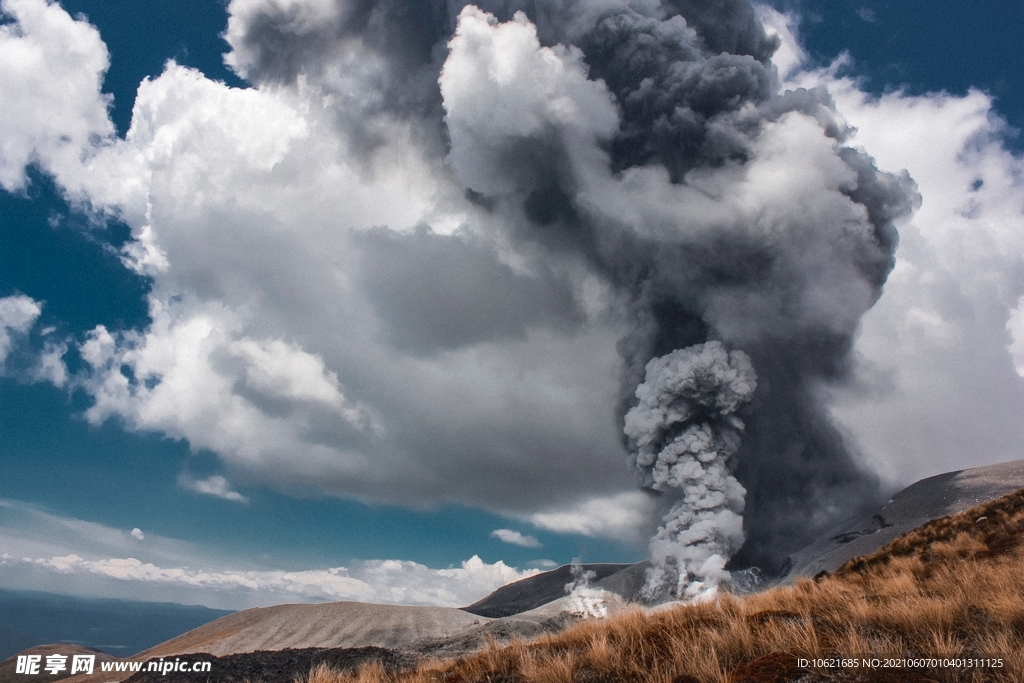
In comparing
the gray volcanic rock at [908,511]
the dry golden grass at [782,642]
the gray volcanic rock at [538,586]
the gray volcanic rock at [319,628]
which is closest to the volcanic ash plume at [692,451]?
the gray volcanic rock at [908,511]

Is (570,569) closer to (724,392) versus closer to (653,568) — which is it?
(653,568)

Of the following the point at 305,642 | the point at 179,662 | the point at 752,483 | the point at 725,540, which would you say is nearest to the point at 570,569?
the point at 752,483

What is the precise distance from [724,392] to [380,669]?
51.0 metres

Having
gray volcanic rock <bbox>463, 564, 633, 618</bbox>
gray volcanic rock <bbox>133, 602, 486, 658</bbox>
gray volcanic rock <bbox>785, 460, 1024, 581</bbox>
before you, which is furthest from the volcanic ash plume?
gray volcanic rock <bbox>463, 564, 633, 618</bbox>

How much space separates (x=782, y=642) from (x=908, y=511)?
5815 cm

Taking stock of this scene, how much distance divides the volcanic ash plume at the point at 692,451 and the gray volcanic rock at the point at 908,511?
763 cm

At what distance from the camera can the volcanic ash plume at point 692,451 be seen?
1991 inches

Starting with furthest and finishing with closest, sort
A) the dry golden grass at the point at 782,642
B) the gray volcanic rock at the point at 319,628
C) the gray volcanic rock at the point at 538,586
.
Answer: the gray volcanic rock at the point at 538,586, the gray volcanic rock at the point at 319,628, the dry golden grass at the point at 782,642

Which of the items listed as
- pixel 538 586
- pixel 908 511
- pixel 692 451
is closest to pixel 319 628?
pixel 692 451

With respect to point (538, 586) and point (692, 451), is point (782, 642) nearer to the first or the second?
point (692, 451)

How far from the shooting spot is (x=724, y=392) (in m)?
54.8

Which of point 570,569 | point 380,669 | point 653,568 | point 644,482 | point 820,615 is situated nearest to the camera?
point 820,615

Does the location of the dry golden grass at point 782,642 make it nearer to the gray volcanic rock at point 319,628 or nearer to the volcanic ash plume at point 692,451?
the gray volcanic rock at point 319,628

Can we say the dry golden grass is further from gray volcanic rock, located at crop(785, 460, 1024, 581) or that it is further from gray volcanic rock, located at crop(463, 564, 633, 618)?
gray volcanic rock, located at crop(463, 564, 633, 618)
